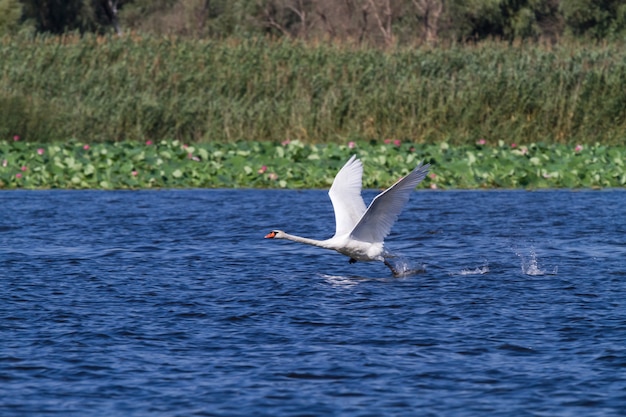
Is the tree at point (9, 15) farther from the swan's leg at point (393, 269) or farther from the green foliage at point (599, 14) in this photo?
the swan's leg at point (393, 269)

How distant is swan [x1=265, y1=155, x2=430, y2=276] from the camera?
1182cm

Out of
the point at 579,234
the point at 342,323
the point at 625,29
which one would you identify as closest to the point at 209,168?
the point at 579,234

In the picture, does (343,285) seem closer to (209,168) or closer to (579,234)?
(579,234)

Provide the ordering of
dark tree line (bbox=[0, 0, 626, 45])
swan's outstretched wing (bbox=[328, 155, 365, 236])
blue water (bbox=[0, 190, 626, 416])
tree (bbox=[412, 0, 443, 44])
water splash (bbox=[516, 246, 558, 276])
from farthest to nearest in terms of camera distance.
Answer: dark tree line (bbox=[0, 0, 626, 45]) → tree (bbox=[412, 0, 443, 44]) → swan's outstretched wing (bbox=[328, 155, 365, 236]) → water splash (bbox=[516, 246, 558, 276]) → blue water (bbox=[0, 190, 626, 416])

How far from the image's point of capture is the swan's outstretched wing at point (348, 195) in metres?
13.1

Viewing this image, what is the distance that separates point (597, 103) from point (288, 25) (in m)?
30.7

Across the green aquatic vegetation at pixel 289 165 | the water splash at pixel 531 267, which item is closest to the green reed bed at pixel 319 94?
the green aquatic vegetation at pixel 289 165

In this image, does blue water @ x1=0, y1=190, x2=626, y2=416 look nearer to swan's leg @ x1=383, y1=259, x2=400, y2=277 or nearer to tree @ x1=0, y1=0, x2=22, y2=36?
swan's leg @ x1=383, y1=259, x2=400, y2=277

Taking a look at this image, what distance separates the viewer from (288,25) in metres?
54.2

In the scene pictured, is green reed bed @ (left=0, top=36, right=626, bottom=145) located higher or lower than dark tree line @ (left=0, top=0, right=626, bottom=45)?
lower

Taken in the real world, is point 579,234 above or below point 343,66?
below

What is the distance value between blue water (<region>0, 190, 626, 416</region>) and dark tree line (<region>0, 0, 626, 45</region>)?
2581 cm

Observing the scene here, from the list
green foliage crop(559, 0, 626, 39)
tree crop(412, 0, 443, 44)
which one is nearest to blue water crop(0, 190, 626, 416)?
tree crop(412, 0, 443, 44)

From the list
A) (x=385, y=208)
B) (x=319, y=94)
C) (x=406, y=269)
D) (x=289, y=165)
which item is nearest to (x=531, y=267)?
(x=406, y=269)
